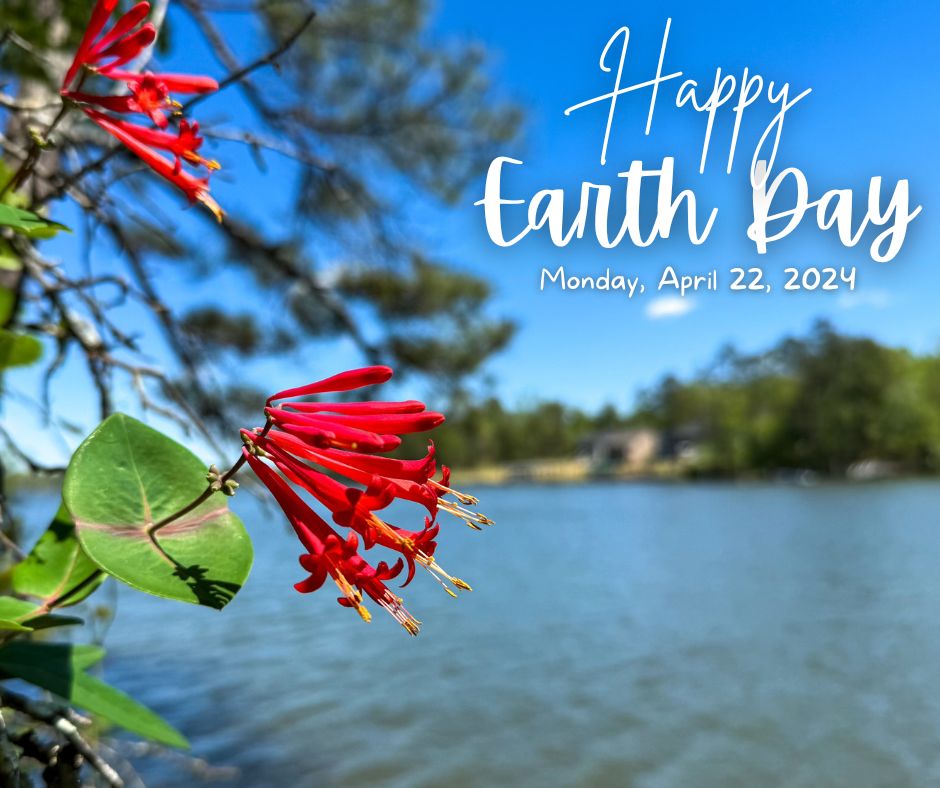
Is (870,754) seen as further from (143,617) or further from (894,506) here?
(894,506)

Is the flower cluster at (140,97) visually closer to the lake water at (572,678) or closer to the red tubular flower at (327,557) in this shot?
the red tubular flower at (327,557)

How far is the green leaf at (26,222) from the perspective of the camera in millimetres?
500

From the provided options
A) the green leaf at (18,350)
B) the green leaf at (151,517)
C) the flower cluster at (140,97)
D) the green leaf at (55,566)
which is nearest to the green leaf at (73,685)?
the green leaf at (55,566)

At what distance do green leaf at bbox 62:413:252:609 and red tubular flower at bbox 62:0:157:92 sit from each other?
0.24 m

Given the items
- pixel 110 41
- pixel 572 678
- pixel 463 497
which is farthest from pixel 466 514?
pixel 572 678

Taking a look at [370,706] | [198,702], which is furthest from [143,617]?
[370,706]

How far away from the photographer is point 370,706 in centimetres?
664

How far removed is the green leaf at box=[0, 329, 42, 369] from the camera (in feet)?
2.48

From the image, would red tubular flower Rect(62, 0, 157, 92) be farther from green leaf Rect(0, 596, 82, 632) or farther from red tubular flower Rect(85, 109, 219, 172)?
green leaf Rect(0, 596, 82, 632)

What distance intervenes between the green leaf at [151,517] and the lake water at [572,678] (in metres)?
1.32

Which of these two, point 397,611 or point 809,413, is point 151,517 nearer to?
point 397,611

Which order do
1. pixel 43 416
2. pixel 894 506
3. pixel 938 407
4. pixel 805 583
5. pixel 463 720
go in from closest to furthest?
pixel 43 416 → pixel 463 720 → pixel 805 583 → pixel 894 506 → pixel 938 407

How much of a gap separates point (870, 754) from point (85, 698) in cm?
614

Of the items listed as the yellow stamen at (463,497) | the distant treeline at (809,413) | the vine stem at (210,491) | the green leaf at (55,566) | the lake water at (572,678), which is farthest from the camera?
the distant treeline at (809,413)
